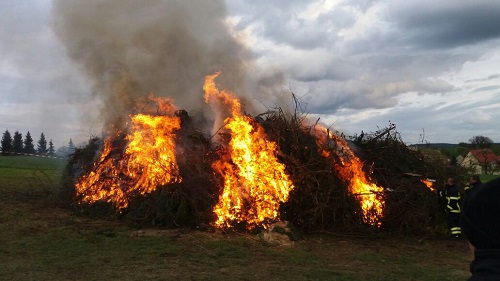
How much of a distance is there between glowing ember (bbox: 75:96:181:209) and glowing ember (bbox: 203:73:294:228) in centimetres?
141

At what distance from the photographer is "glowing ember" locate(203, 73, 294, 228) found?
10445mm

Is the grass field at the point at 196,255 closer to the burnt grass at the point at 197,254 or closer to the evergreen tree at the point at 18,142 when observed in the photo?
the burnt grass at the point at 197,254

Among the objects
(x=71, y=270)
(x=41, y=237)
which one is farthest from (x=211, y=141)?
(x=71, y=270)

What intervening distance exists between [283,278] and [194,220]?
414 centimetres

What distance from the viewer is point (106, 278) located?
6535 mm

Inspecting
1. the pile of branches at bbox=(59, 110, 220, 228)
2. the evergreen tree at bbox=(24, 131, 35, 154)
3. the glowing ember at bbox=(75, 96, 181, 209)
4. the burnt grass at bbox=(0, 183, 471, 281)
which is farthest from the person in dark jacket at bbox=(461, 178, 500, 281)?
the evergreen tree at bbox=(24, 131, 35, 154)

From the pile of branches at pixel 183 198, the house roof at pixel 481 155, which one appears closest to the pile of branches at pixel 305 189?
the pile of branches at pixel 183 198

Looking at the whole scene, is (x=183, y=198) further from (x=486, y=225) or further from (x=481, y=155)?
(x=481, y=155)

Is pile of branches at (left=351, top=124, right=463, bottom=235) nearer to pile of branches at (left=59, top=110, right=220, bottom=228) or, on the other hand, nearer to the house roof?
the house roof

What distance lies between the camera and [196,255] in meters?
8.02

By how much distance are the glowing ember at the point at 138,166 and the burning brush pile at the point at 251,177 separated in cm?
3

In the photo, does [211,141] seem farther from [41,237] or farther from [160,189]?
[41,237]

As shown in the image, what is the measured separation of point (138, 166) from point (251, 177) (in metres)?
3.45

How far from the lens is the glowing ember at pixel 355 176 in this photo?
10.5 metres
